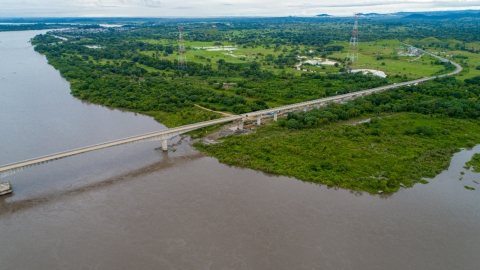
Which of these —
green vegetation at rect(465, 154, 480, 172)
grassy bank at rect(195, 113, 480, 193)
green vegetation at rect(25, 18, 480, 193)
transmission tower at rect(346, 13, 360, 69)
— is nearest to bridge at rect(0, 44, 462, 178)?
green vegetation at rect(25, 18, 480, 193)

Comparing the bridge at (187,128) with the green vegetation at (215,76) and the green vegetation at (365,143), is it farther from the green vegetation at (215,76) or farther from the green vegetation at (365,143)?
the green vegetation at (215,76)

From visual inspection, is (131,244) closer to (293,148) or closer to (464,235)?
(293,148)

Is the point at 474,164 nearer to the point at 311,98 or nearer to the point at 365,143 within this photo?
the point at 365,143

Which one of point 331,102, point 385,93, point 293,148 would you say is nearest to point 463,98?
point 385,93

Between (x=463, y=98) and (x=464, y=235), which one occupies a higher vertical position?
(x=463, y=98)

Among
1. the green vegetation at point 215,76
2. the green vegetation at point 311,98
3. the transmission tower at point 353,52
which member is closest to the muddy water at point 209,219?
the green vegetation at point 311,98

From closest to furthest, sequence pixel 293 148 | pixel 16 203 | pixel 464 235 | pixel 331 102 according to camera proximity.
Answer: pixel 464 235 → pixel 16 203 → pixel 293 148 → pixel 331 102

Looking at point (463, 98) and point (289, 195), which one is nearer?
point (289, 195)

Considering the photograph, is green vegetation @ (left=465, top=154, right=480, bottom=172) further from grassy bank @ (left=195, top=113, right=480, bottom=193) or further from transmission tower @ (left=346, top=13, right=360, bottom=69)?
transmission tower @ (left=346, top=13, right=360, bottom=69)
